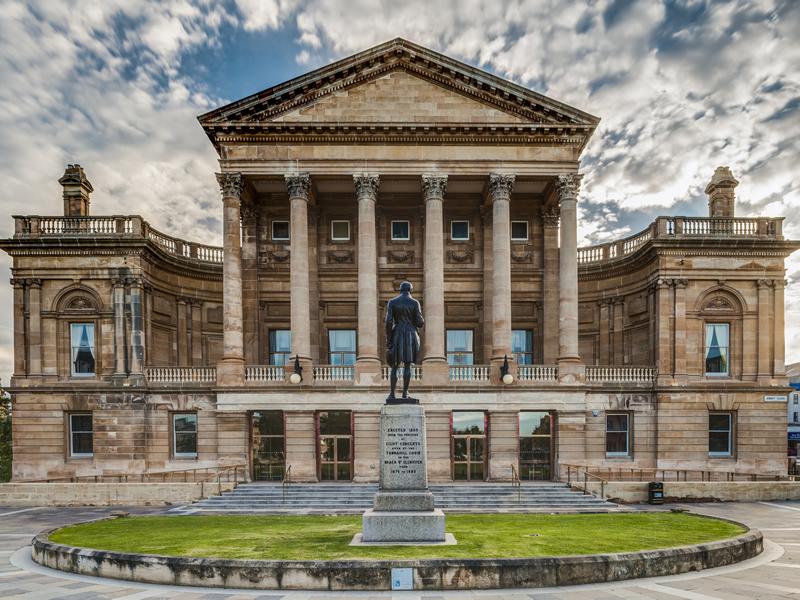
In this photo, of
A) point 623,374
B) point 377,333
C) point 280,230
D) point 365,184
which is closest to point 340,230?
point 280,230

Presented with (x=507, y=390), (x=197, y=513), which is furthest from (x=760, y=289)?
(x=197, y=513)

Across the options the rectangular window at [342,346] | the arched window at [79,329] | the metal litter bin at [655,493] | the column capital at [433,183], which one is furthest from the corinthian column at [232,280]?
the metal litter bin at [655,493]

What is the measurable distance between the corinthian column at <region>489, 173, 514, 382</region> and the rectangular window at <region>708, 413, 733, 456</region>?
475 inches

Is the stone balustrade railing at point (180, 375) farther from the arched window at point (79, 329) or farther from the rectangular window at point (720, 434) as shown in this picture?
the rectangular window at point (720, 434)

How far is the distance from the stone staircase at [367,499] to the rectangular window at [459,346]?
8459 mm

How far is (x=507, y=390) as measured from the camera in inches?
1161

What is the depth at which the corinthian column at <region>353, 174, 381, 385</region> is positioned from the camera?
29719 millimetres

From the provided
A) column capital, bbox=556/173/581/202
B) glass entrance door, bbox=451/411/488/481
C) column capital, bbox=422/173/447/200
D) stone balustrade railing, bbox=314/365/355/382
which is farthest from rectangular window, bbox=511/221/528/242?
stone balustrade railing, bbox=314/365/355/382

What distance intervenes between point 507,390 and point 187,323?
20.6 meters

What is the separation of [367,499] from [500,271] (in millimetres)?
13088

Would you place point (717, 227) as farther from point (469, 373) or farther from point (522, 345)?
point (469, 373)

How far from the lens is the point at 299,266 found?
100ft

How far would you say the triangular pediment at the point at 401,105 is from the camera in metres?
30.8

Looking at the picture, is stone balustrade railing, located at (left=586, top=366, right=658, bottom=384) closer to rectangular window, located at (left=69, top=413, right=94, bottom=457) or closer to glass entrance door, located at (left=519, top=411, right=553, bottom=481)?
glass entrance door, located at (left=519, top=411, right=553, bottom=481)
